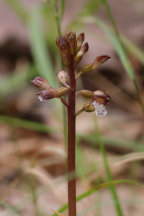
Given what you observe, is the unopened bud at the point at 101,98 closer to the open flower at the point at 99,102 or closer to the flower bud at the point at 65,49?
the open flower at the point at 99,102

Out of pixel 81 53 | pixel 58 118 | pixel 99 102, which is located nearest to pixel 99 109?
pixel 99 102

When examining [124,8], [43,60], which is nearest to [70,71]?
[43,60]

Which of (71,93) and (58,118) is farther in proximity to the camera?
(58,118)

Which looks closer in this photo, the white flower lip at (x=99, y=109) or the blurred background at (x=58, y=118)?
the white flower lip at (x=99, y=109)

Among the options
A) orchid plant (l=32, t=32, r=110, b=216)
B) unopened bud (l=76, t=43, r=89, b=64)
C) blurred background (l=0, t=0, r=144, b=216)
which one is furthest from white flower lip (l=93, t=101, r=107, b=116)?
blurred background (l=0, t=0, r=144, b=216)

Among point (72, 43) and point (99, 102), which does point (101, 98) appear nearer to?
point (99, 102)

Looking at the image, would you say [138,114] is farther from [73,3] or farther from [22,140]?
[73,3]

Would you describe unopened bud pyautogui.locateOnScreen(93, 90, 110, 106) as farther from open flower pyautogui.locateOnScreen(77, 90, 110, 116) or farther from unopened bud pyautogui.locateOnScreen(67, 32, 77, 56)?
unopened bud pyautogui.locateOnScreen(67, 32, 77, 56)

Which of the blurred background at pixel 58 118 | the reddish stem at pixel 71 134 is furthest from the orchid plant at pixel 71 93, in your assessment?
the blurred background at pixel 58 118
